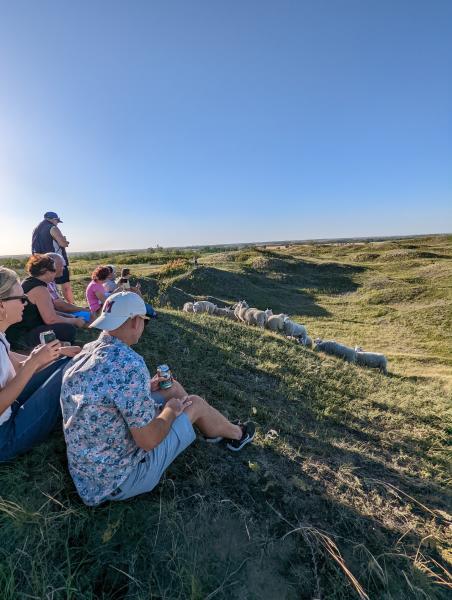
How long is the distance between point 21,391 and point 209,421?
1681 mm

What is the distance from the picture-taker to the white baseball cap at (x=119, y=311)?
239 centimetres

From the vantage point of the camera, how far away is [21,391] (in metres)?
2.60

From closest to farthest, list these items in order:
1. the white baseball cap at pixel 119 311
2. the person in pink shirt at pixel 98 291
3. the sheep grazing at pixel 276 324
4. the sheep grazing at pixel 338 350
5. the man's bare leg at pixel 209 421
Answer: the white baseball cap at pixel 119 311, the man's bare leg at pixel 209 421, the person in pink shirt at pixel 98 291, the sheep grazing at pixel 338 350, the sheep grazing at pixel 276 324

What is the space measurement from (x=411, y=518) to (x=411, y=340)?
1335cm

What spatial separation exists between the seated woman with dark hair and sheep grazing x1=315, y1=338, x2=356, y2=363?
7.30 metres

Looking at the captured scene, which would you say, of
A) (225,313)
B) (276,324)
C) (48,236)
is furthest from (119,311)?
(225,313)

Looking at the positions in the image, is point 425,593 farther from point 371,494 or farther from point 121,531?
point 121,531

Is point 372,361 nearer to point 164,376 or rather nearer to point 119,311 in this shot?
point 164,376

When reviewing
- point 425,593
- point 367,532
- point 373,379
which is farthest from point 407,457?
point 373,379

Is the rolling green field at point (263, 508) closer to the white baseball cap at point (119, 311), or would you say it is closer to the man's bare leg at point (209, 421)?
the man's bare leg at point (209, 421)

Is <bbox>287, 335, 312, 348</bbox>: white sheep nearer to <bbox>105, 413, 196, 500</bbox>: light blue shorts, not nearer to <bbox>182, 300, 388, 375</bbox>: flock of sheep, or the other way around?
<bbox>182, 300, 388, 375</bbox>: flock of sheep

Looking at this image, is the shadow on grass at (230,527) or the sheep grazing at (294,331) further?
the sheep grazing at (294,331)

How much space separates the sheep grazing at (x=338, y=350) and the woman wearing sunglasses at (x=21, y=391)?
8.05 metres

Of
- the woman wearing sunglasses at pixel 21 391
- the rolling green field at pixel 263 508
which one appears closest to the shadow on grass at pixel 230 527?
the rolling green field at pixel 263 508
